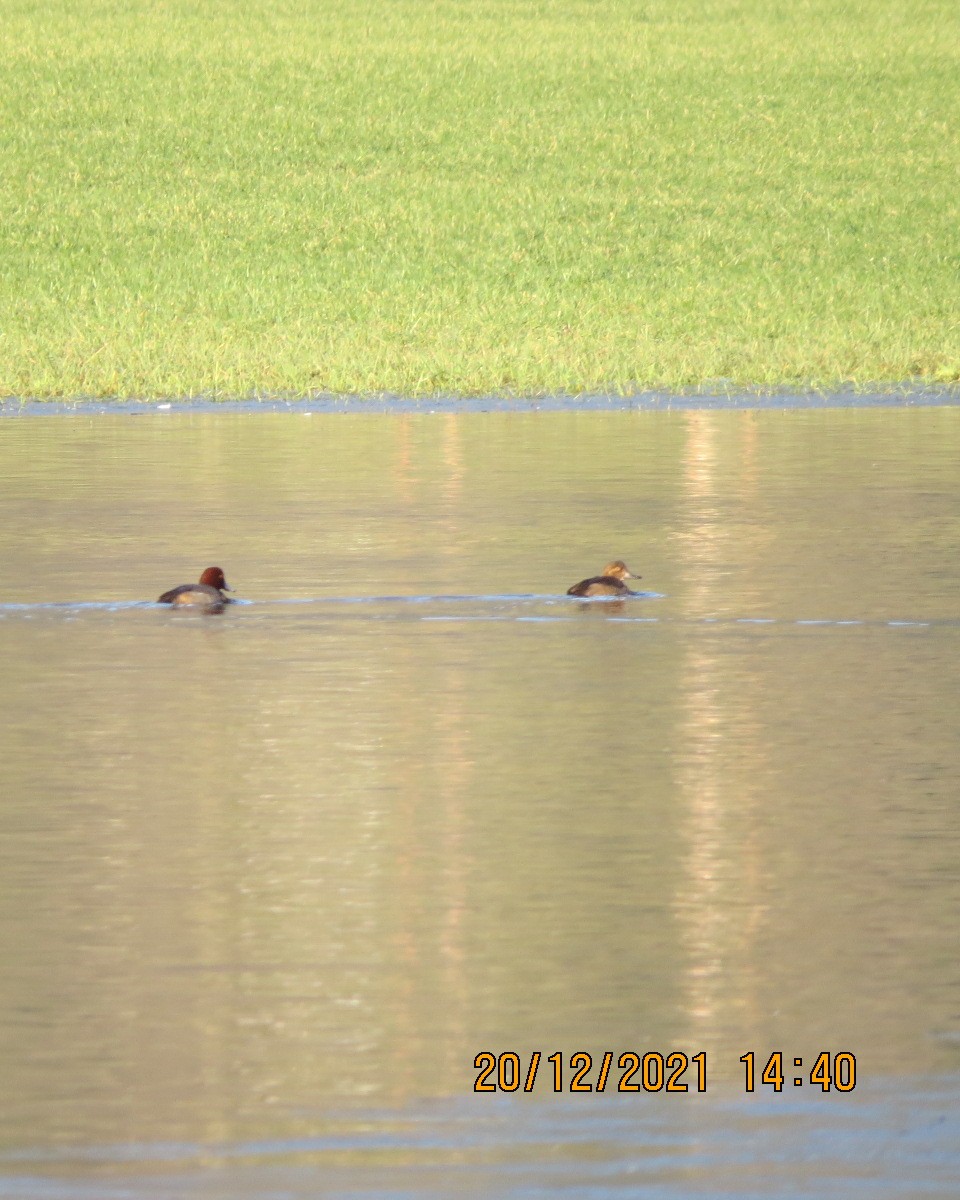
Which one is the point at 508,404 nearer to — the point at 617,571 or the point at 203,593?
the point at 617,571

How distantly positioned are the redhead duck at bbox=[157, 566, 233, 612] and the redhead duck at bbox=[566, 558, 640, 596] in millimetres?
1573

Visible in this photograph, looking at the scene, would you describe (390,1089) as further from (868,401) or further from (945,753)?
(868,401)

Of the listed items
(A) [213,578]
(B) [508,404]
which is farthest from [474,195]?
(A) [213,578]

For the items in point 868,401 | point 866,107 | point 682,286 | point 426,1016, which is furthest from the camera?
point 866,107

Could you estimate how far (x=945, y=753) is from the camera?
9484 millimetres

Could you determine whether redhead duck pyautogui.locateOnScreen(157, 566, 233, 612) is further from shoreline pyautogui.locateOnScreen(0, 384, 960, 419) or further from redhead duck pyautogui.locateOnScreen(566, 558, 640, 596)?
shoreline pyautogui.locateOnScreen(0, 384, 960, 419)

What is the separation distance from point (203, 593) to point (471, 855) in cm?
524

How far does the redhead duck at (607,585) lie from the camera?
519 inches

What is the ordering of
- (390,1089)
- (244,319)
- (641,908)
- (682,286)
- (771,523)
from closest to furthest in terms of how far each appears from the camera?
(390,1089) < (641,908) < (771,523) < (244,319) < (682,286)

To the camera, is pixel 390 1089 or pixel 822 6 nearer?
pixel 390 1089

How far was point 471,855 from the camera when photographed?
7.95 meters

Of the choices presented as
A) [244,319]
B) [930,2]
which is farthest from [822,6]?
[244,319]

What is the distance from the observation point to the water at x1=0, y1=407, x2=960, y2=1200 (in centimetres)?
561

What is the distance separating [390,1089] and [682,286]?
30.2 m
